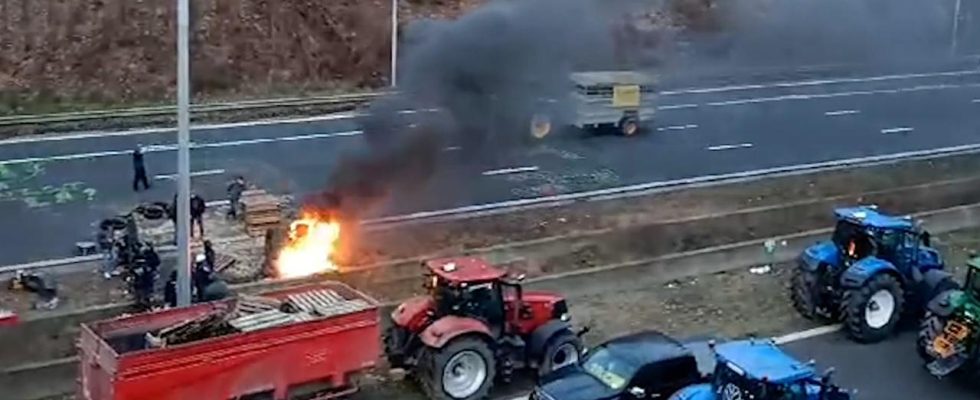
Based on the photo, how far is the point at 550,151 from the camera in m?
33.2

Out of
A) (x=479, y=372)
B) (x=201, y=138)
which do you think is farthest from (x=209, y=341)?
(x=201, y=138)

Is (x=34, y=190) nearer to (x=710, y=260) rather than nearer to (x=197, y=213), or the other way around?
(x=197, y=213)

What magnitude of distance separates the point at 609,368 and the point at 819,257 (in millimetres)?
5550

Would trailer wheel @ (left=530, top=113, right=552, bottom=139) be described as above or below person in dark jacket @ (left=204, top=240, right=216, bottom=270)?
above

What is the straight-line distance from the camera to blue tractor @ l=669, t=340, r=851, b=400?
13.6 metres

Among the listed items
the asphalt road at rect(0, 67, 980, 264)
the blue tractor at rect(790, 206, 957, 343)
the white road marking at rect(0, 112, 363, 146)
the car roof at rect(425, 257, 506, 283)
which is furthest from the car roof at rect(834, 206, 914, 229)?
the white road marking at rect(0, 112, 363, 146)

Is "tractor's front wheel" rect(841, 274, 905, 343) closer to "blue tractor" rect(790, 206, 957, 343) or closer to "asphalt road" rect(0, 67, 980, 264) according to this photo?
"blue tractor" rect(790, 206, 957, 343)

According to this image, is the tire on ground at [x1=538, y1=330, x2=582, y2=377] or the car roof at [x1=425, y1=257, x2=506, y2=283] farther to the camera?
the tire on ground at [x1=538, y1=330, x2=582, y2=377]

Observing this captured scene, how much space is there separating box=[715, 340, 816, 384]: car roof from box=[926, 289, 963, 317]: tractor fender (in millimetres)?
3726

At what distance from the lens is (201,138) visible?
3359 centimetres

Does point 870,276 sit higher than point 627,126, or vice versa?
point 870,276

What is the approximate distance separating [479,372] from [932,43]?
856 inches

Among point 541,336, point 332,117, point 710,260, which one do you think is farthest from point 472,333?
point 332,117

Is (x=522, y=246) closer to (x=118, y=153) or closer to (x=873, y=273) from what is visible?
(x=873, y=273)
